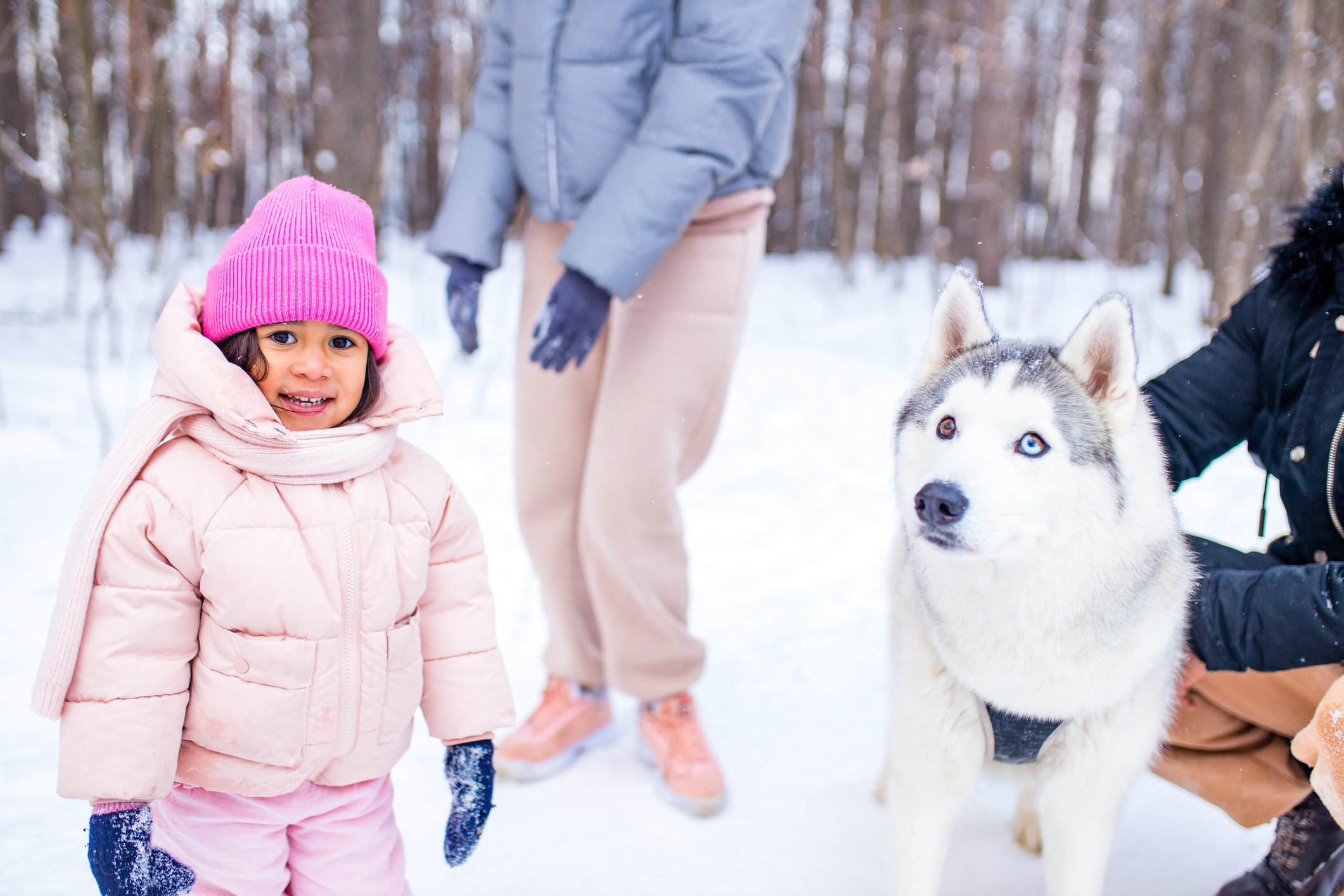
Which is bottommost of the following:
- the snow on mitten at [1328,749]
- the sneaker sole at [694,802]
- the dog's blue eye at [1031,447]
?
the sneaker sole at [694,802]

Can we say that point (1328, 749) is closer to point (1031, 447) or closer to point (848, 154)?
point (1031, 447)

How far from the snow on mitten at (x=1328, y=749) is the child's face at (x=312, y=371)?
1.69 m

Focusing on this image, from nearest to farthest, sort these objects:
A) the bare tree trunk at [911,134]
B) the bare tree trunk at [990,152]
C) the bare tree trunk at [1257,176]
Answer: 1. the bare tree trunk at [1257,176]
2. the bare tree trunk at [990,152]
3. the bare tree trunk at [911,134]

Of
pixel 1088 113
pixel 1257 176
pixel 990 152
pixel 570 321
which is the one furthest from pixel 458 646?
pixel 1088 113

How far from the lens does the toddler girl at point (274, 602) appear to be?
1.11m

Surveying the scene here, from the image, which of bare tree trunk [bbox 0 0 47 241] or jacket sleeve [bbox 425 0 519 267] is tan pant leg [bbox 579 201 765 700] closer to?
jacket sleeve [bbox 425 0 519 267]

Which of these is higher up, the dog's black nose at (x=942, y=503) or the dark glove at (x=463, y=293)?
the dark glove at (x=463, y=293)

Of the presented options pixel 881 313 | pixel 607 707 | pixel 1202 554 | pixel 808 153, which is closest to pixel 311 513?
pixel 607 707

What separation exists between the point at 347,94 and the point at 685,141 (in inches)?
345

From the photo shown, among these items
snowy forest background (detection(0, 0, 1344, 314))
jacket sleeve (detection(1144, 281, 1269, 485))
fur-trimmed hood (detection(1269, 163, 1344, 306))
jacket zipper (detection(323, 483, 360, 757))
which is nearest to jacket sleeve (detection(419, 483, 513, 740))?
jacket zipper (detection(323, 483, 360, 757))

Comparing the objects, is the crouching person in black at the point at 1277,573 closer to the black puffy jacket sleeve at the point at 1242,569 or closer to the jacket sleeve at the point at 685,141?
the black puffy jacket sleeve at the point at 1242,569

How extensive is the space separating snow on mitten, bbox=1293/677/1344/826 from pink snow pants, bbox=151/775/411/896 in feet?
5.09

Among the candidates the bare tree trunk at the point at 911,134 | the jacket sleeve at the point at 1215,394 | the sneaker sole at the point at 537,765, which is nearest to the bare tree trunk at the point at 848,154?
the bare tree trunk at the point at 911,134

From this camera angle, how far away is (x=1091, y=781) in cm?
151
